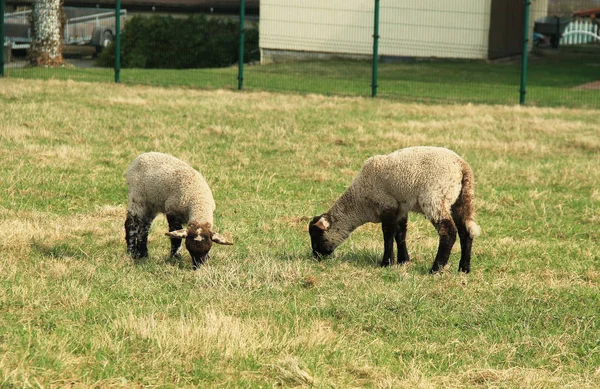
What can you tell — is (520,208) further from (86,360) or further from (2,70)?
(2,70)

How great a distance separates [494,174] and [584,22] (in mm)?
27225

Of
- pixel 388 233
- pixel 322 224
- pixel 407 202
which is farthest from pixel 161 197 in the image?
pixel 407 202

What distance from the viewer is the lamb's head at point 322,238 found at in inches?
343

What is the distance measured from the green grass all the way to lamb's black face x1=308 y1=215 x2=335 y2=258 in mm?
12971

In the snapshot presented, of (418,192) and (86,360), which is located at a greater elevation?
(418,192)

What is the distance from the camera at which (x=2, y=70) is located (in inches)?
911

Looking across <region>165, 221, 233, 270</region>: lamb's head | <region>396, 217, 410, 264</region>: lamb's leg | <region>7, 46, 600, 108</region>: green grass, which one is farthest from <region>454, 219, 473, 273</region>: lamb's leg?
<region>7, 46, 600, 108</region>: green grass

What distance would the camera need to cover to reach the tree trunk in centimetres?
2609

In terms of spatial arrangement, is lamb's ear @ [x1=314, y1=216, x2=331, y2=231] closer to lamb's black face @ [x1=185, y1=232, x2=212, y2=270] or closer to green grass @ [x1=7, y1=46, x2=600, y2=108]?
lamb's black face @ [x1=185, y1=232, x2=212, y2=270]

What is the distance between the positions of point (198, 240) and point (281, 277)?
2.51ft

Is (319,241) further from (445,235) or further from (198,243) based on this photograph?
(198,243)

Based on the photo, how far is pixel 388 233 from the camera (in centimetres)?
856

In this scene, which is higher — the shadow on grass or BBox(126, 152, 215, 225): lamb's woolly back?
BBox(126, 152, 215, 225): lamb's woolly back

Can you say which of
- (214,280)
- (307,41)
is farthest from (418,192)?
(307,41)
